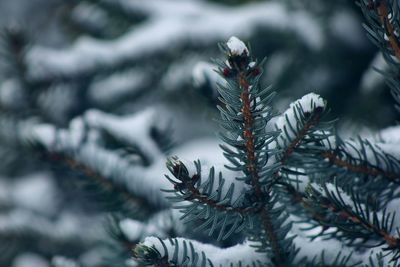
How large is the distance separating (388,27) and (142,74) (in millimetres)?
1178

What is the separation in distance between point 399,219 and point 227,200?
0.26 metres

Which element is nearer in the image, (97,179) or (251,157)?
(251,157)

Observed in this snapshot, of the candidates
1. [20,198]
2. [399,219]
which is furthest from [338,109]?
[20,198]

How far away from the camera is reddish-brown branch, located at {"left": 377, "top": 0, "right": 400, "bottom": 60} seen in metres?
0.72

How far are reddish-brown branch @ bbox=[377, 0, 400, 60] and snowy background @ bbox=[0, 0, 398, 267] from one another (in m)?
0.56

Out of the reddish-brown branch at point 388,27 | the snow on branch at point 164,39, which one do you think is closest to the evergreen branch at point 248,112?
the reddish-brown branch at point 388,27

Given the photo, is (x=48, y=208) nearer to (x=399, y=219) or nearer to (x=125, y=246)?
(x=125, y=246)

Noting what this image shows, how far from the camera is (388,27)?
2.40ft

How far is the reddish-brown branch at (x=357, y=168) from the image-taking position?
0.76m

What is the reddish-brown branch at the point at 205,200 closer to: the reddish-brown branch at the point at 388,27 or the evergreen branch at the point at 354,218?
the evergreen branch at the point at 354,218

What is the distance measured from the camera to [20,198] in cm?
226

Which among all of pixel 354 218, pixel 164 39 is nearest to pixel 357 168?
pixel 354 218

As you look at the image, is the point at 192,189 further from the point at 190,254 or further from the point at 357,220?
the point at 357,220

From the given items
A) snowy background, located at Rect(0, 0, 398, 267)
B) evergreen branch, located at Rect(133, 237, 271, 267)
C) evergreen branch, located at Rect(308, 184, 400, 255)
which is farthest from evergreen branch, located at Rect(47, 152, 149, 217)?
evergreen branch, located at Rect(308, 184, 400, 255)
